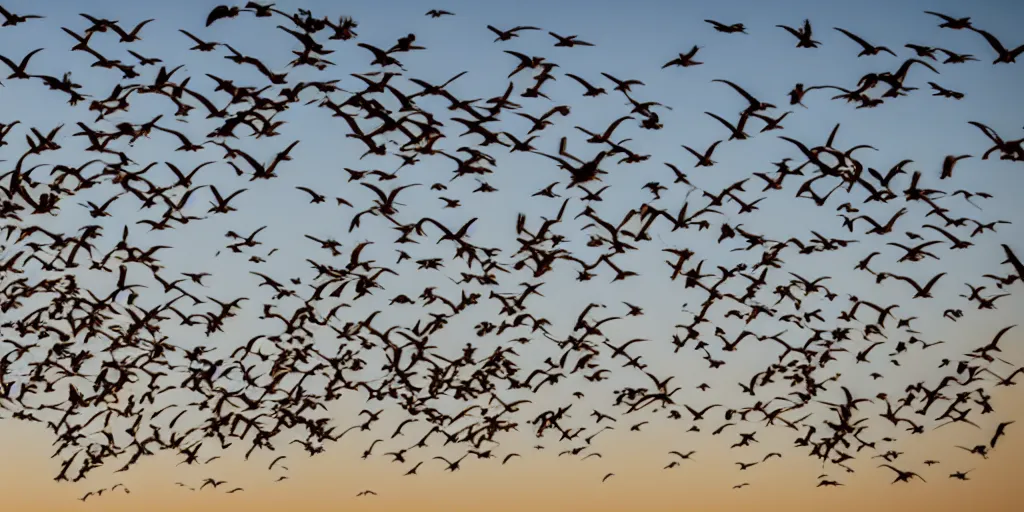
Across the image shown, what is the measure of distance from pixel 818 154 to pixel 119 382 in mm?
20234

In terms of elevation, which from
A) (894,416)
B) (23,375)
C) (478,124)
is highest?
(478,124)

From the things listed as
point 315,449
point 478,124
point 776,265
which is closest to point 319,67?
point 478,124

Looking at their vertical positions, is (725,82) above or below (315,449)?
above

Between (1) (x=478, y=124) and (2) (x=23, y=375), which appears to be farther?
(2) (x=23, y=375)

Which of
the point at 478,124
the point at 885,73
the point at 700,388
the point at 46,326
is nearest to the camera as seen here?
the point at 885,73

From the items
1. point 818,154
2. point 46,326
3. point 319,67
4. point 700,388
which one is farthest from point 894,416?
point 46,326

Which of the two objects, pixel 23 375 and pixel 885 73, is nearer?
pixel 885 73

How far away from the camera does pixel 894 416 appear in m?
27.4

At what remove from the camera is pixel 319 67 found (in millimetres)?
17891

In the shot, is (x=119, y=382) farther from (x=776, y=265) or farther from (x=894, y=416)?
(x=894, y=416)

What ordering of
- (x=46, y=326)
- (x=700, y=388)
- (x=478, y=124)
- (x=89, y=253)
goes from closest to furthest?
1. (x=478, y=124)
2. (x=89, y=253)
3. (x=46, y=326)
4. (x=700, y=388)

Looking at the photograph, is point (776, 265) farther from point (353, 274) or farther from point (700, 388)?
point (353, 274)

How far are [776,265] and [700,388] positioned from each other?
538 centimetres

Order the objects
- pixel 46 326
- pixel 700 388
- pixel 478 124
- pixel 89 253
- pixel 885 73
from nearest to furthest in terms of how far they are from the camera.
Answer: pixel 885 73 → pixel 478 124 → pixel 89 253 → pixel 46 326 → pixel 700 388
